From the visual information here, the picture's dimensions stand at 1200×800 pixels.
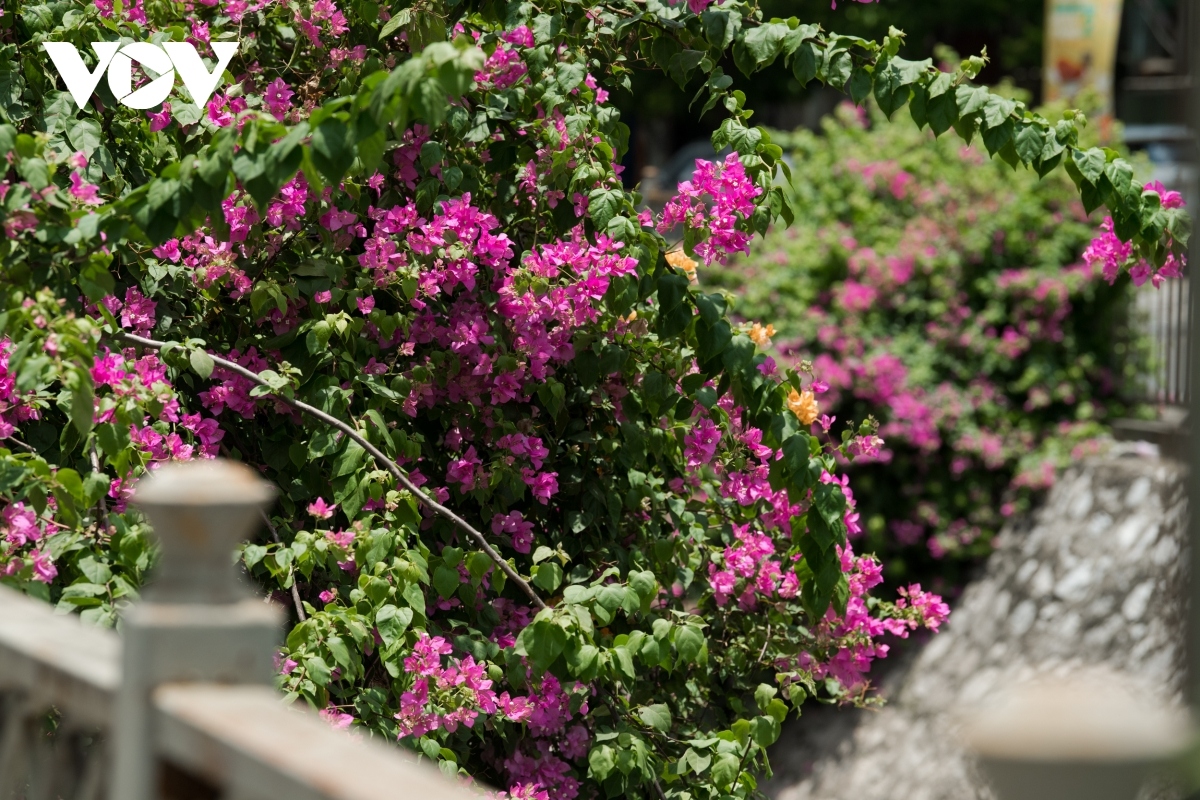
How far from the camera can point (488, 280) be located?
3.37 meters

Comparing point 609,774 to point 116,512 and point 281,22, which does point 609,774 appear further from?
point 281,22

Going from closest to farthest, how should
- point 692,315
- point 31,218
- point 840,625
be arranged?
point 31,218
point 692,315
point 840,625

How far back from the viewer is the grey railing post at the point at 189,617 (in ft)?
4.53

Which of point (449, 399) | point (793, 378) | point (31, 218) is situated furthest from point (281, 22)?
point (793, 378)

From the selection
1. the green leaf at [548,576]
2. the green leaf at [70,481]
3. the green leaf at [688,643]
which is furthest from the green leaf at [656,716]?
the green leaf at [70,481]

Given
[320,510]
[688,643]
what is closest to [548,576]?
[688,643]

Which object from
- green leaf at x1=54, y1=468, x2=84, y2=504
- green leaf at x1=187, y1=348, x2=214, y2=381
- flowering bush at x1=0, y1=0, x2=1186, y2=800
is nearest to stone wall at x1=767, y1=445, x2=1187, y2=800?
flowering bush at x1=0, y1=0, x2=1186, y2=800

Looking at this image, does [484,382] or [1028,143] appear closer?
[1028,143]

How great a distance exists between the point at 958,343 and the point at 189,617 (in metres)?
7.49

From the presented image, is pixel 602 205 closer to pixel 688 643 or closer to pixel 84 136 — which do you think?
pixel 688 643

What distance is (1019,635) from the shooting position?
7875 mm

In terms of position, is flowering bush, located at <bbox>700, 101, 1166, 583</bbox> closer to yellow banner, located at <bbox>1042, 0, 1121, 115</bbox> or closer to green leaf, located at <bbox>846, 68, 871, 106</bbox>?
green leaf, located at <bbox>846, 68, 871, 106</bbox>

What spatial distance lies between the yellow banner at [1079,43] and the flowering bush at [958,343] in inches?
333

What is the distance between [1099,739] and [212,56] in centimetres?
279
